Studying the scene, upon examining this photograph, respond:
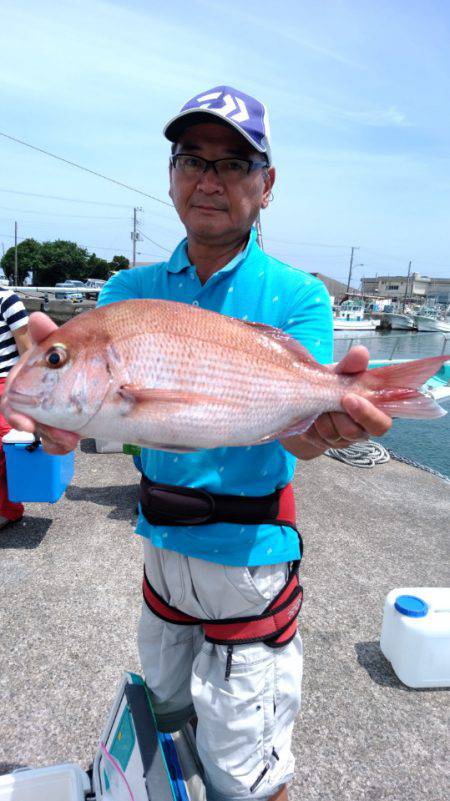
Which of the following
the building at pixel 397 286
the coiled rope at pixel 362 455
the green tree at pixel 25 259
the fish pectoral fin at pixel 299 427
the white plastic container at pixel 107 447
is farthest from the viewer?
the building at pixel 397 286

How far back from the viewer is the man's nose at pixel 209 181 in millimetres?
1616

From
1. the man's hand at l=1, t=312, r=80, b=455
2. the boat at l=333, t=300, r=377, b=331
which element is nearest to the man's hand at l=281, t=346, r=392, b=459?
the man's hand at l=1, t=312, r=80, b=455

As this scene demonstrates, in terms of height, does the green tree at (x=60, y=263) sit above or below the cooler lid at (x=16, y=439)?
above

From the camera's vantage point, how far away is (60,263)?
77.2 metres

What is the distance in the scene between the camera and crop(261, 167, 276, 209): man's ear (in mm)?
1777

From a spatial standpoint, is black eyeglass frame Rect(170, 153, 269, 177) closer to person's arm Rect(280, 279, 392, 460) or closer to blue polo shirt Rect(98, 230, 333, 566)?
blue polo shirt Rect(98, 230, 333, 566)

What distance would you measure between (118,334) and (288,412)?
1.82 feet

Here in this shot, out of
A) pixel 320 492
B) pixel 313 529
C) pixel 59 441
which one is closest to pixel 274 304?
pixel 59 441

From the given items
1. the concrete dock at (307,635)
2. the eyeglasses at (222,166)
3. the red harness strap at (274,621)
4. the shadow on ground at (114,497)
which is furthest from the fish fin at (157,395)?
the shadow on ground at (114,497)

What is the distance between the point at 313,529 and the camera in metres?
4.67

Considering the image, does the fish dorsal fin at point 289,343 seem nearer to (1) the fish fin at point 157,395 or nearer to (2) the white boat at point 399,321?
(1) the fish fin at point 157,395

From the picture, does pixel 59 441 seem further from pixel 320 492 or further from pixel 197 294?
pixel 320 492

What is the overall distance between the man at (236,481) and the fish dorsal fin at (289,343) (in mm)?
111

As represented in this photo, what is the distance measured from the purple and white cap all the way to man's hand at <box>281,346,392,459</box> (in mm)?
768
